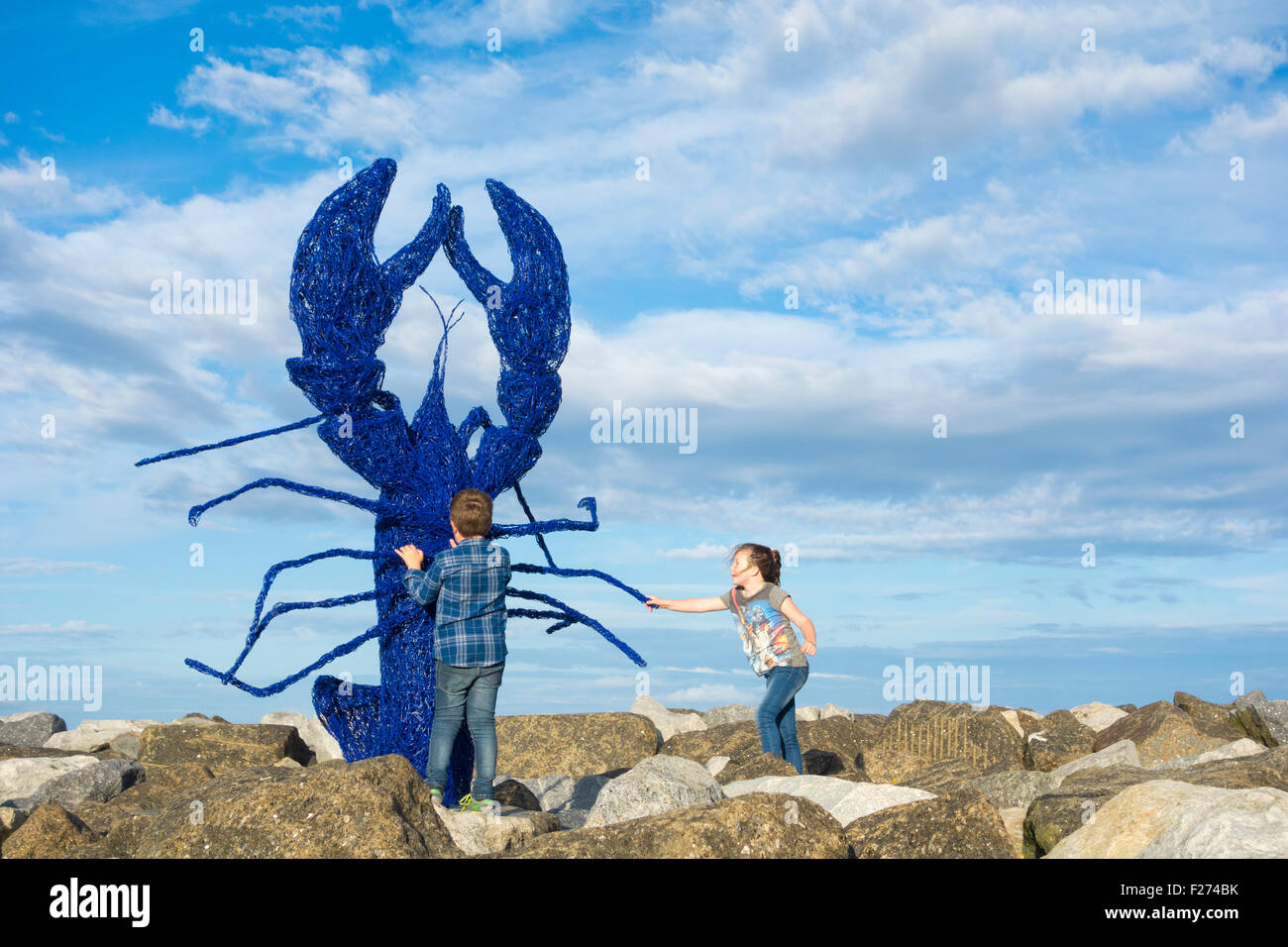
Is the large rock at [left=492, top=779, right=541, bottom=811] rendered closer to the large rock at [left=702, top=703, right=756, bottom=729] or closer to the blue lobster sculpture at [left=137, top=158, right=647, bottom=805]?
the blue lobster sculpture at [left=137, top=158, right=647, bottom=805]

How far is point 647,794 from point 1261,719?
9013 mm

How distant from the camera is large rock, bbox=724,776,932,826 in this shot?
24.0 ft

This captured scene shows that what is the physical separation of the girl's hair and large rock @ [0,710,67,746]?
11.6m

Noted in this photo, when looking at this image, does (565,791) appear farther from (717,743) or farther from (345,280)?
(345,280)

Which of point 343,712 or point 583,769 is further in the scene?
point 583,769

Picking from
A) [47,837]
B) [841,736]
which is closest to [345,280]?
[47,837]

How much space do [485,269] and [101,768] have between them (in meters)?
5.80

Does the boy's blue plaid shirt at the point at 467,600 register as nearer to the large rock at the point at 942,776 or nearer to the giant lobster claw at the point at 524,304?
the giant lobster claw at the point at 524,304

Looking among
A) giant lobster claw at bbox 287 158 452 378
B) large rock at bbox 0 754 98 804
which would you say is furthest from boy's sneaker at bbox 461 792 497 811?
large rock at bbox 0 754 98 804

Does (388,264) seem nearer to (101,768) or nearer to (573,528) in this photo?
(573,528)

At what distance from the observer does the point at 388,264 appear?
26.3 ft

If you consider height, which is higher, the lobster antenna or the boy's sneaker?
the lobster antenna
